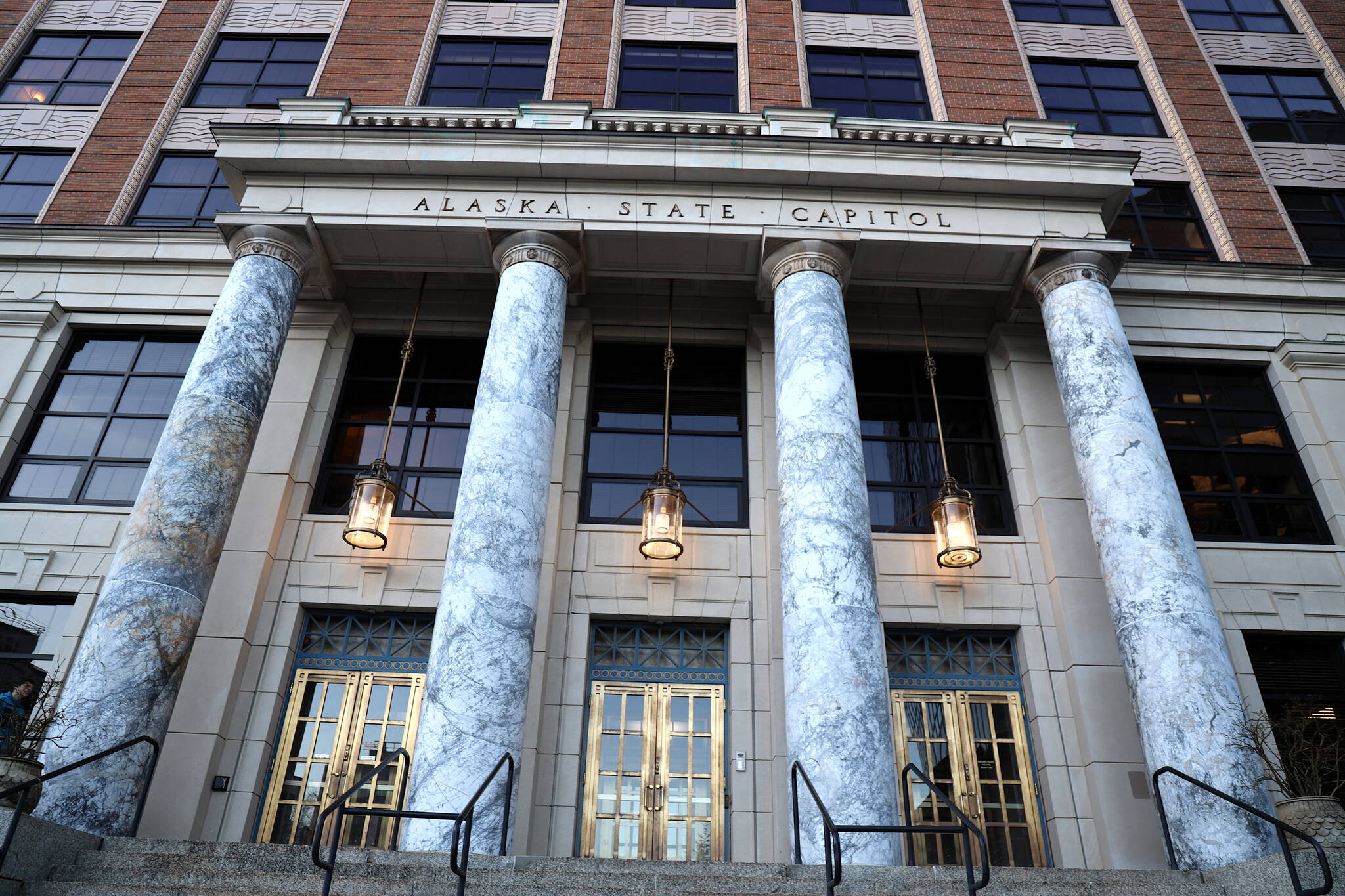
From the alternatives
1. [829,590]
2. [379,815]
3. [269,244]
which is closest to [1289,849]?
[829,590]

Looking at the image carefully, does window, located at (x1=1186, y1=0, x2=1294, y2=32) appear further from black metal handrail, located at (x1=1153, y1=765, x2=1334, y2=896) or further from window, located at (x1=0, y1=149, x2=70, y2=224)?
window, located at (x1=0, y1=149, x2=70, y2=224)

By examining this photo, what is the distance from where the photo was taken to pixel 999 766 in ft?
38.9

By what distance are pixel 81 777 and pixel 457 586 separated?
399 cm

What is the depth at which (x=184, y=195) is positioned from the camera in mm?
16953

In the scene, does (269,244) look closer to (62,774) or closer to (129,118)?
(62,774)

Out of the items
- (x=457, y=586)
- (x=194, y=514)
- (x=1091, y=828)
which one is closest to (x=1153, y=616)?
(x=1091, y=828)

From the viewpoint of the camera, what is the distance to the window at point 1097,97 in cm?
1802

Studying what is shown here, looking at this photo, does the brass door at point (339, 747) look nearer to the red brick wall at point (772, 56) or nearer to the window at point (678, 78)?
the window at point (678, 78)

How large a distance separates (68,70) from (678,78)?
41.7ft

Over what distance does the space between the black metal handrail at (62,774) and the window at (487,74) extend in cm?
1291

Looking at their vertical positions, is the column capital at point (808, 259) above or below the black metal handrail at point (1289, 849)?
above

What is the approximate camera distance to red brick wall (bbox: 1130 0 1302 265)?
16250 mm

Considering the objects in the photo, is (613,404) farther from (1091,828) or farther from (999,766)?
(1091,828)

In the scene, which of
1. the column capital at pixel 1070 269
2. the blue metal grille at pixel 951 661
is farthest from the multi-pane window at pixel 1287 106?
the blue metal grille at pixel 951 661
